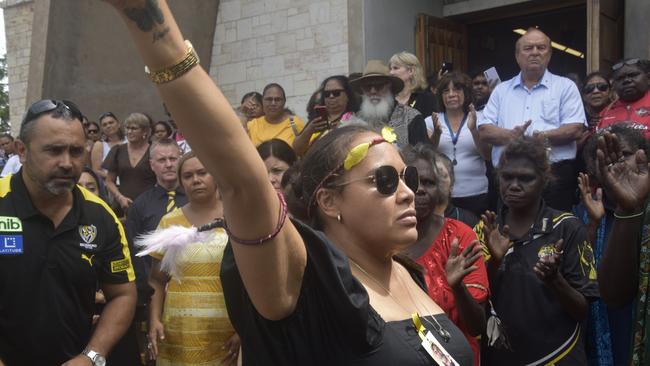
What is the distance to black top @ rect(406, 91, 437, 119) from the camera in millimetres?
7176

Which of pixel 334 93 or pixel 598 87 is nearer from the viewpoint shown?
pixel 334 93

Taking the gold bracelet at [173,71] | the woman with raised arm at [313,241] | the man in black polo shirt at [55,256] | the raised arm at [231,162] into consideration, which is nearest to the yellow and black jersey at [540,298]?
the woman with raised arm at [313,241]

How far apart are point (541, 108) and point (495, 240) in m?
2.57

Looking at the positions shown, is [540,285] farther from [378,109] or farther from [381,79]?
[381,79]

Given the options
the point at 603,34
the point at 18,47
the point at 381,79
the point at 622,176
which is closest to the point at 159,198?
the point at 381,79

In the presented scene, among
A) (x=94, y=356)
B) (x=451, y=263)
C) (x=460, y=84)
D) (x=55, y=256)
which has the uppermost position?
(x=460, y=84)

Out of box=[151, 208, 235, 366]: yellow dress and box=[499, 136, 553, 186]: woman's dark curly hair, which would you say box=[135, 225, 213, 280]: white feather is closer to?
box=[151, 208, 235, 366]: yellow dress

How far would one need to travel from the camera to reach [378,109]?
21.5ft

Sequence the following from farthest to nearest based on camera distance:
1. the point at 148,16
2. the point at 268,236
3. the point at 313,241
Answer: the point at 313,241
the point at 268,236
the point at 148,16

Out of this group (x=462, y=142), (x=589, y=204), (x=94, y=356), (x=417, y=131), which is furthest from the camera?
(x=462, y=142)

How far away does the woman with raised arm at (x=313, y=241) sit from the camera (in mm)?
1507

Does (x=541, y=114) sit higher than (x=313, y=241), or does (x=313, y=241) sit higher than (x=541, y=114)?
(x=541, y=114)

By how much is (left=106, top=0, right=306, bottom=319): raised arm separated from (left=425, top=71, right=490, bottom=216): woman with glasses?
463 centimetres

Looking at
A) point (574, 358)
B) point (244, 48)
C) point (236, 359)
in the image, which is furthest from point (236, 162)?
point (244, 48)
